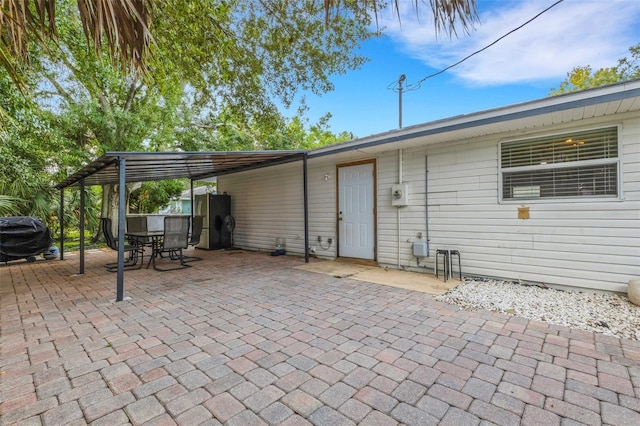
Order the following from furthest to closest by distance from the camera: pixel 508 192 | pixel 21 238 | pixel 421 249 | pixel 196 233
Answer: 1. pixel 196 233
2. pixel 21 238
3. pixel 421 249
4. pixel 508 192

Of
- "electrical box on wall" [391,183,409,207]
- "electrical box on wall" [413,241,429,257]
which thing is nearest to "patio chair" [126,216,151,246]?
"electrical box on wall" [391,183,409,207]

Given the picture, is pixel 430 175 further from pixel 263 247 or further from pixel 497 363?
pixel 263 247

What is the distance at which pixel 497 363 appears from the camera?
7.38 ft

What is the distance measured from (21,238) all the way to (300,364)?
7981mm

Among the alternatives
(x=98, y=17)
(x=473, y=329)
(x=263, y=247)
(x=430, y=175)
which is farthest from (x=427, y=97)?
(x=98, y=17)

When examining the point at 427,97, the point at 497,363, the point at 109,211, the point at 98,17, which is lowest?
the point at 497,363

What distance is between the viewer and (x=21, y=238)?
677 centimetres

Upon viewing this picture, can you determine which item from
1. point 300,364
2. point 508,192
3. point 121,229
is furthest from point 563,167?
point 121,229

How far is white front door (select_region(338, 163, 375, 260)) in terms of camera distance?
619 centimetres

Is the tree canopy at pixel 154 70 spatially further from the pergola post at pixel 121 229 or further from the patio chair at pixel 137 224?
the patio chair at pixel 137 224

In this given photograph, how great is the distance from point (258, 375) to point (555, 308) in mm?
3379

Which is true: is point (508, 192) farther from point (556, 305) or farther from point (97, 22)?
point (97, 22)

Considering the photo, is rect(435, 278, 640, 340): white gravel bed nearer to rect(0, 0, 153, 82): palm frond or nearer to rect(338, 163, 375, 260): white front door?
rect(338, 163, 375, 260): white front door

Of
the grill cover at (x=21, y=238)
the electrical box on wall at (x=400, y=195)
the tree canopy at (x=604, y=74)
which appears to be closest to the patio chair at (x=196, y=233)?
the grill cover at (x=21, y=238)
